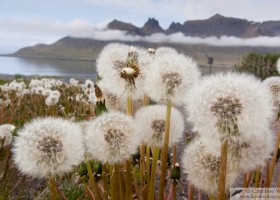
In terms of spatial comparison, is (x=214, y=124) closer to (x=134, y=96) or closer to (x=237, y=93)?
(x=237, y=93)

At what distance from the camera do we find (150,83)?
10.8 feet

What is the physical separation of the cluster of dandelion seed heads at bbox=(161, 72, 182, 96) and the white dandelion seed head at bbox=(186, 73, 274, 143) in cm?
48

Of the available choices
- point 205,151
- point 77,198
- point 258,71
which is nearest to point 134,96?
point 205,151

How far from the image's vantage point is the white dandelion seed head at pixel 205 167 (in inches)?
120

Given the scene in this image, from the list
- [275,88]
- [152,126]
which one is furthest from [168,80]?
[275,88]

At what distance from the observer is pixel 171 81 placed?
3.29m

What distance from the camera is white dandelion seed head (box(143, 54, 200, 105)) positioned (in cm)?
327

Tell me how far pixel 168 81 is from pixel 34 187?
4746mm

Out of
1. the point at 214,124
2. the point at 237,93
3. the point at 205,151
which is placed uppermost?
the point at 237,93

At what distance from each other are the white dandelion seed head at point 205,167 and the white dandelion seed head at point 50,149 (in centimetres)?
91

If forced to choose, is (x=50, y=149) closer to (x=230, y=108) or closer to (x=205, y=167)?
(x=205, y=167)

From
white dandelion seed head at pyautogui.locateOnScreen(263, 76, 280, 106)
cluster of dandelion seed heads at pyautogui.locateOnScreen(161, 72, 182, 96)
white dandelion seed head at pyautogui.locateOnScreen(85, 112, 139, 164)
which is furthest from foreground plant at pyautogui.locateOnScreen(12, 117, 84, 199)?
white dandelion seed head at pyautogui.locateOnScreen(263, 76, 280, 106)

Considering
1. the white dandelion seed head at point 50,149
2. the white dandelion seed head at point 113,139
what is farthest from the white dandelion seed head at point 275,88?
the white dandelion seed head at point 50,149

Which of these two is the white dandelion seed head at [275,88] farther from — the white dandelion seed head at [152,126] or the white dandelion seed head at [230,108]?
the white dandelion seed head at [230,108]
